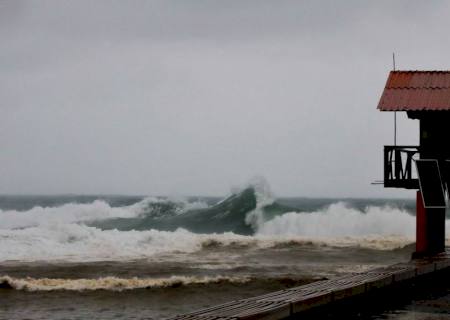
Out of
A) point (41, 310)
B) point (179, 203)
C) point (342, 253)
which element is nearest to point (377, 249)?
point (342, 253)

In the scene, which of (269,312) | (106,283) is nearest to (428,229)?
(106,283)

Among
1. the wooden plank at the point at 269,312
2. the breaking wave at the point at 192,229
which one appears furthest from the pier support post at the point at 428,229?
the breaking wave at the point at 192,229

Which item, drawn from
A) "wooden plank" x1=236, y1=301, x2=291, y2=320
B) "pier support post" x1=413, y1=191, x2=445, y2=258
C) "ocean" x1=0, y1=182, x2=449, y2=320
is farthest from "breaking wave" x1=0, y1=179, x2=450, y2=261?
"wooden plank" x1=236, y1=301, x2=291, y2=320

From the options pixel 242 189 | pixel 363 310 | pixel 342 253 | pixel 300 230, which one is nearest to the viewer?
pixel 363 310

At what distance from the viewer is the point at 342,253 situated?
1548 inches

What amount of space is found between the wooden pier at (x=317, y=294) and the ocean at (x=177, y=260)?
19.0ft

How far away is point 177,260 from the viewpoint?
35.3 metres

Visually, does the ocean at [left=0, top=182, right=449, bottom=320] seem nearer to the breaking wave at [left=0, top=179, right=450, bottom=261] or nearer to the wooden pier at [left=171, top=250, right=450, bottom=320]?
the breaking wave at [left=0, top=179, right=450, bottom=261]

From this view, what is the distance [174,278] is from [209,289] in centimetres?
A: 206

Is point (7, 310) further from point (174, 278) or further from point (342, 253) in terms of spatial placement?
point (342, 253)

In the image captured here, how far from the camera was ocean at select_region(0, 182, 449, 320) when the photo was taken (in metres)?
22.8

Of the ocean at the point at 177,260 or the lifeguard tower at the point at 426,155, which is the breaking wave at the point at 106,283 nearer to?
the ocean at the point at 177,260

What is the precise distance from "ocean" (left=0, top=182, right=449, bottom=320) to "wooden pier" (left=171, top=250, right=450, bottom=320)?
5.78 metres

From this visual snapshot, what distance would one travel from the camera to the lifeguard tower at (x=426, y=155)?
21.9 meters
